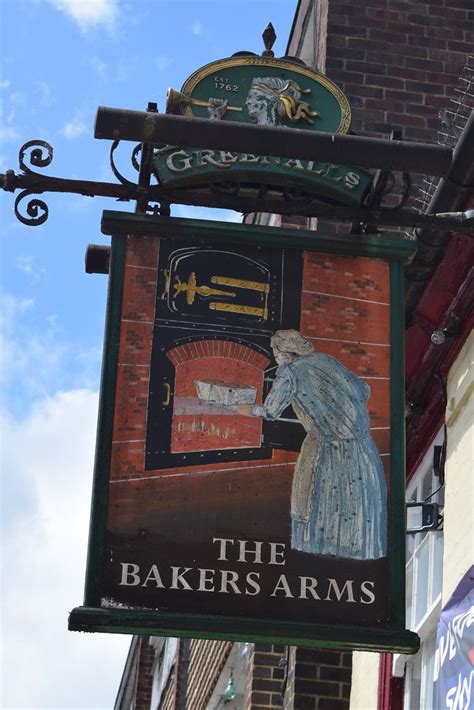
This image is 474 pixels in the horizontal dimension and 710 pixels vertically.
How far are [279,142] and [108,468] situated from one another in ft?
7.40

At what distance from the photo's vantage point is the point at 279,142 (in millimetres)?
9508

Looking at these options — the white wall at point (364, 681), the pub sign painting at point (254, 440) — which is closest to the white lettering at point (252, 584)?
the pub sign painting at point (254, 440)

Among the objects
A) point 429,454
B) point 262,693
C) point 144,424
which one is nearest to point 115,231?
point 144,424

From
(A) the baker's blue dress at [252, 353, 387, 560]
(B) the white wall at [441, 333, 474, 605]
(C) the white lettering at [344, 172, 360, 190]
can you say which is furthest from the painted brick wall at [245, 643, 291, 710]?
(C) the white lettering at [344, 172, 360, 190]

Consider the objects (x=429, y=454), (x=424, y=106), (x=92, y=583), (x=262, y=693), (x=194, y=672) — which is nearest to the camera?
(x=92, y=583)

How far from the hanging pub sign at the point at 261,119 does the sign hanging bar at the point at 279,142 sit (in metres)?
0.19

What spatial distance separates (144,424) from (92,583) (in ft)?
3.33

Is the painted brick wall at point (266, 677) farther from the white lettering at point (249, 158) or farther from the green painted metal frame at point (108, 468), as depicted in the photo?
the white lettering at point (249, 158)

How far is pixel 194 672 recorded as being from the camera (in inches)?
768

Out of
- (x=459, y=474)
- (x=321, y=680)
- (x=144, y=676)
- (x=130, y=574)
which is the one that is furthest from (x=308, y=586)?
(x=144, y=676)

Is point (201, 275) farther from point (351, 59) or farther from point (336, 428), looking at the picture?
point (351, 59)

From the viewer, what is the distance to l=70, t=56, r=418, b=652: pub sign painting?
333 inches

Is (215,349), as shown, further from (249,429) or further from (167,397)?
(249,429)

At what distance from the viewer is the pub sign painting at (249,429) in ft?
27.8
